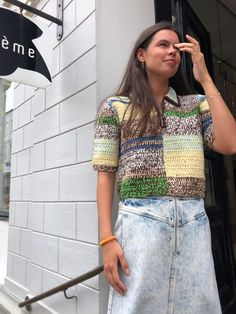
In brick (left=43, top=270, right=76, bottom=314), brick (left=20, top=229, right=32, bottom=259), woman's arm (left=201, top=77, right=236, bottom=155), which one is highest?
woman's arm (left=201, top=77, right=236, bottom=155)

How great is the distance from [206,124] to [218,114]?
107 millimetres

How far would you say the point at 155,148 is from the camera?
120cm

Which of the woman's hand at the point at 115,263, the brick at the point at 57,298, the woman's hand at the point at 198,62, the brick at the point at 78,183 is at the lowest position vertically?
the brick at the point at 57,298

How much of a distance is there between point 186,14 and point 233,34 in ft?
6.51

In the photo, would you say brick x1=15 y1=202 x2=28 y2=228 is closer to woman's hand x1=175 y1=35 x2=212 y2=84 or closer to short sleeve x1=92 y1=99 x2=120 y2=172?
short sleeve x1=92 y1=99 x2=120 y2=172

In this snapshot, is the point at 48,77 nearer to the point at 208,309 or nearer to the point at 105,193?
the point at 105,193

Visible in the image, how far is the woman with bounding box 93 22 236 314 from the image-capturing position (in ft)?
3.63

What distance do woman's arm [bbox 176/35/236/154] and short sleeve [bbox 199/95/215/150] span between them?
0.03 metres

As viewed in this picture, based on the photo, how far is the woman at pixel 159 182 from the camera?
3.63ft

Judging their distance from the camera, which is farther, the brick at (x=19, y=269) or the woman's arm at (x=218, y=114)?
the brick at (x=19, y=269)

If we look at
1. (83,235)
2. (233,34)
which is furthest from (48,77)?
(233,34)

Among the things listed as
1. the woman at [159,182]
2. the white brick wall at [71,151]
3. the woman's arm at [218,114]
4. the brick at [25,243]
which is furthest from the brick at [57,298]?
the woman's arm at [218,114]

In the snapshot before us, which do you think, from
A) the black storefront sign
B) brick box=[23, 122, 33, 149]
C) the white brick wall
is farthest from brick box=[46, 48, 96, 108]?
brick box=[23, 122, 33, 149]

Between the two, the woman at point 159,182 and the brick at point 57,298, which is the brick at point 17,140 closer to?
the brick at point 57,298
